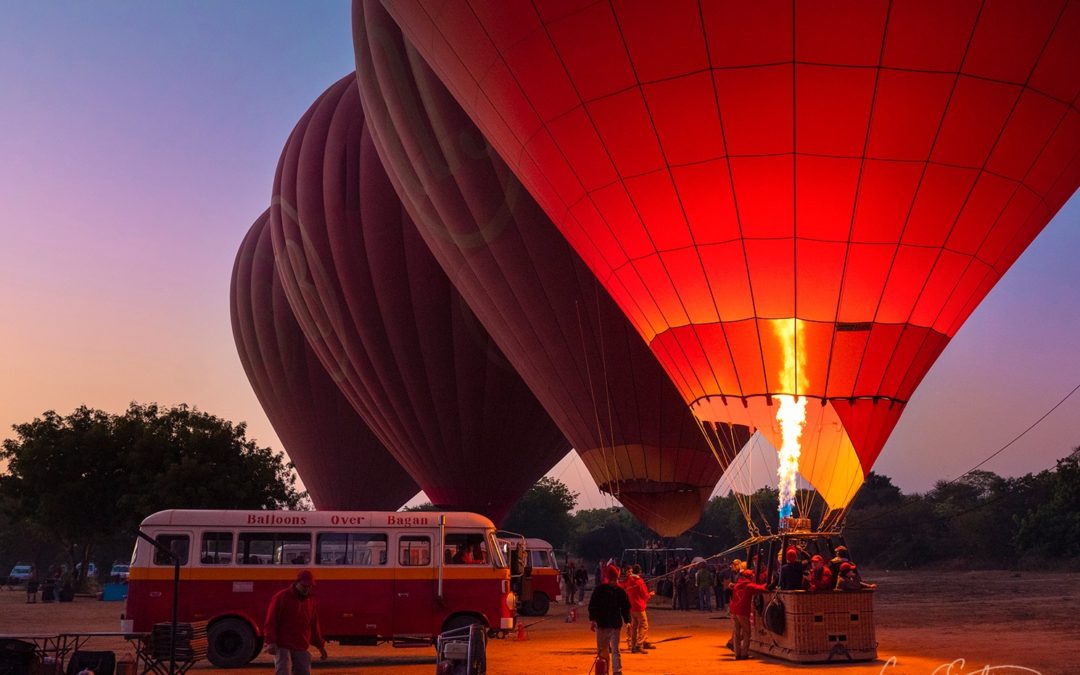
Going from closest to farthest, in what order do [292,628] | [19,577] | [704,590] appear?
[292,628]
[704,590]
[19,577]

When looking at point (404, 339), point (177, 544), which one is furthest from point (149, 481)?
point (177, 544)

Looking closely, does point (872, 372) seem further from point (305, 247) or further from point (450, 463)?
point (305, 247)

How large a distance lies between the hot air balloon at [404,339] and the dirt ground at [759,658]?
6.70m

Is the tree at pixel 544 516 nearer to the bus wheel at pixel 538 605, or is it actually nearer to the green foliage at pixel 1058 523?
the green foliage at pixel 1058 523

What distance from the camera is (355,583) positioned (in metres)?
15.0

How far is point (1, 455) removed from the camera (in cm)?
3953

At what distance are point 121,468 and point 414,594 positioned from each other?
89.0ft

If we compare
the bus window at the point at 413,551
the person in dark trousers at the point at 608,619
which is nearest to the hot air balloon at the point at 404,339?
the bus window at the point at 413,551

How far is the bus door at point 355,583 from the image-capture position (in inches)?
587

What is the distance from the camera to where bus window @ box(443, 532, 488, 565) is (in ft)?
50.1

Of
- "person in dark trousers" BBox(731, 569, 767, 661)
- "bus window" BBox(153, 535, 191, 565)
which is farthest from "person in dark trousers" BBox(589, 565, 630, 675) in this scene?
"bus window" BBox(153, 535, 191, 565)

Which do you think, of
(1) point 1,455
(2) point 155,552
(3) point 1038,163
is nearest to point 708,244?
(3) point 1038,163

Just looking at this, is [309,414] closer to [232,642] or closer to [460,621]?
[232,642]

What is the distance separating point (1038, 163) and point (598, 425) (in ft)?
39.4
